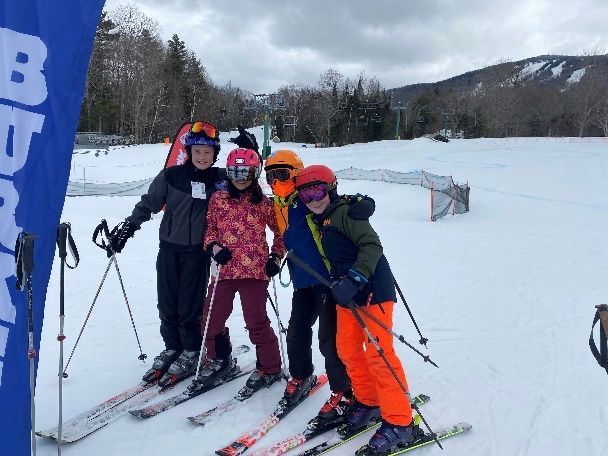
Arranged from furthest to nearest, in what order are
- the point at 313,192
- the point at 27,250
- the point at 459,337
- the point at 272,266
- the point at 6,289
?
the point at 459,337 → the point at 272,266 → the point at 313,192 → the point at 6,289 → the point at 27,250

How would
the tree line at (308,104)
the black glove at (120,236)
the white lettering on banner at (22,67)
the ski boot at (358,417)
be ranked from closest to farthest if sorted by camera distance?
1. the white lettering on banner at (22,67)
2. the ski boot at (358,417)
3. the black glove at (120,236)
4. the tree line at (308,104)

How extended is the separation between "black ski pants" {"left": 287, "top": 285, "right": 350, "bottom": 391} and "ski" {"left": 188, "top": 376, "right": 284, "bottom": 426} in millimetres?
500

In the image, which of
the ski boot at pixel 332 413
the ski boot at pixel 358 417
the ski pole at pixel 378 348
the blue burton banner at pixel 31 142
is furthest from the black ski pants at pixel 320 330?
the blue burton banner at pixel 31 142

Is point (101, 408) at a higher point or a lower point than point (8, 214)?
lower

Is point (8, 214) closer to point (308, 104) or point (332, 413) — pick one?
point (332, 413)

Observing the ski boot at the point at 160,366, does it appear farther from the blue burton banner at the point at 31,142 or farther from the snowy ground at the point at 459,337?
the blue burton banner at the point at 31,142

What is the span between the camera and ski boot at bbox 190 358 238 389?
155 inches

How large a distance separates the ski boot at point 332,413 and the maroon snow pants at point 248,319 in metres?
0.64

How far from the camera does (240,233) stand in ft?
12.4

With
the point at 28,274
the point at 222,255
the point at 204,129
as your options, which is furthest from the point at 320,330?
the point at 28,274

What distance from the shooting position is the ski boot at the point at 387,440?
310 cm

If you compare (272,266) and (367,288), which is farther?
(272,266)

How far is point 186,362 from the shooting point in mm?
4090

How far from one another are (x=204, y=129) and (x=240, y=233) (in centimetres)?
84
